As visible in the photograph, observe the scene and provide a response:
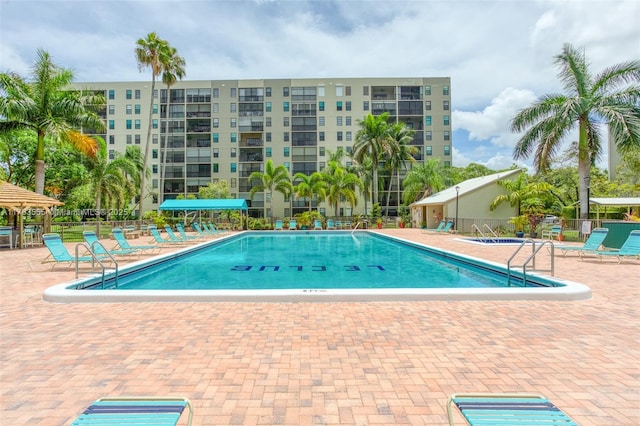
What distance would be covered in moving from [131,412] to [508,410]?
208 cm

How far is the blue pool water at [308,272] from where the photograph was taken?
9.09 meters

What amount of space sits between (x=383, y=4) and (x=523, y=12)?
178 inches

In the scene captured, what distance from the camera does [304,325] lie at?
4988mm

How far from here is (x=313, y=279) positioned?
387 inches

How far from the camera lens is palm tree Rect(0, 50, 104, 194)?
1814 centimetres

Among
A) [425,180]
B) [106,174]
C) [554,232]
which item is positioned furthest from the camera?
[425,180]

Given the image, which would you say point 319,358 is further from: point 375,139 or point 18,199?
point 375,139

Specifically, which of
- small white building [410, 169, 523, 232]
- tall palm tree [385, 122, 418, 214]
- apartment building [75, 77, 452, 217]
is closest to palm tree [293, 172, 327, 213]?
tall palm tree [385, 122, 418, 214]

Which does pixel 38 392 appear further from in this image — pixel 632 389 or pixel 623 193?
pixel 623 193

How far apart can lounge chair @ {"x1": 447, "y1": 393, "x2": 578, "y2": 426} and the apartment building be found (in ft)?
165

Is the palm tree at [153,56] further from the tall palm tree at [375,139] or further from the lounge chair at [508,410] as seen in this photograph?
the lounge chair at [508,410]

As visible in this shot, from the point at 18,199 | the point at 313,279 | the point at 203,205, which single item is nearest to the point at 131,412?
the point at 313,279

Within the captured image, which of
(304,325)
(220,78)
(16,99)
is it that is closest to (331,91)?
(220,78)

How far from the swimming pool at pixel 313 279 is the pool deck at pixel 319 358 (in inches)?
10.1
